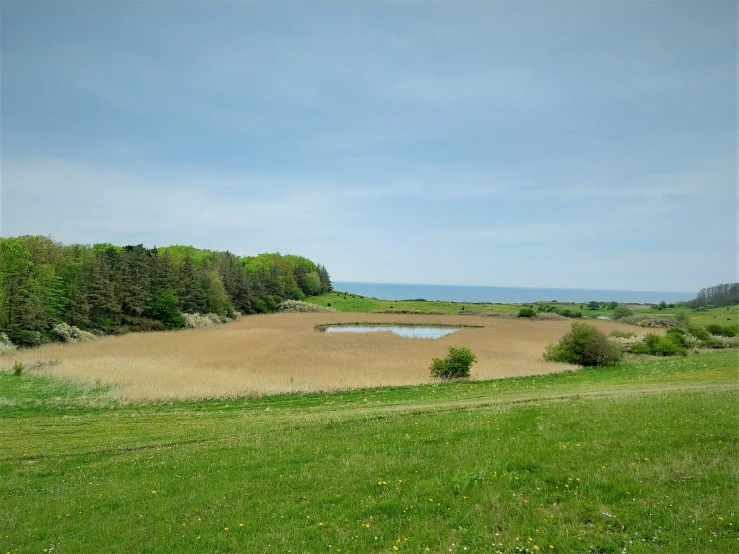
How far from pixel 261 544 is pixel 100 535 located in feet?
10.5

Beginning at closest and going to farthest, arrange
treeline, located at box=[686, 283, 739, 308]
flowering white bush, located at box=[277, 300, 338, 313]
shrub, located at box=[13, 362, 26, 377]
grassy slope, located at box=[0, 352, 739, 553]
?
grassy slope, located at box=[0, 352, 739, 553]
shrub, located at box=[13, 362, 26, 377]
treeline, located at box=[686, 283, 739, 308]
flowering white bush, located at box=[277, 300, 338, 313]

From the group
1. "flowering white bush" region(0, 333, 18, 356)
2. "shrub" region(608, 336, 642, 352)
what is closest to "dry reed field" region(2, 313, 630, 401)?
"flowering white bush" region(0, 333, 18, 356)

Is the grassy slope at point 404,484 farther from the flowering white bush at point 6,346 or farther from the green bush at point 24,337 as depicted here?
the green bush at point 24,337

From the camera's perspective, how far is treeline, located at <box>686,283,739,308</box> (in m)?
95.1

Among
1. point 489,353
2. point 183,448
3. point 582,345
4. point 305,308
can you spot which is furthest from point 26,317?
point 305,308

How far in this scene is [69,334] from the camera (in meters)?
50.3

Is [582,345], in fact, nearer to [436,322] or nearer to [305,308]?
[436,322]

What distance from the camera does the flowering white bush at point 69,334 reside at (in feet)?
163

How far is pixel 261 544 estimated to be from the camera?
6.82m

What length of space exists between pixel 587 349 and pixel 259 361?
27.4 metres

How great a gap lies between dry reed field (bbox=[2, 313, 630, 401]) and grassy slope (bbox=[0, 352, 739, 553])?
1225 cm

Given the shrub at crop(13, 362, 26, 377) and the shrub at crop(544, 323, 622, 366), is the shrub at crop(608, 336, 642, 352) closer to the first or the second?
the shrub at crop(544, 323, 622, 366)

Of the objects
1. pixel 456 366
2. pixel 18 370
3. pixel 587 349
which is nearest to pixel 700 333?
pixel 587 349

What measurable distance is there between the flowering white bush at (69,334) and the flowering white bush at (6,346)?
6443 millimetres
